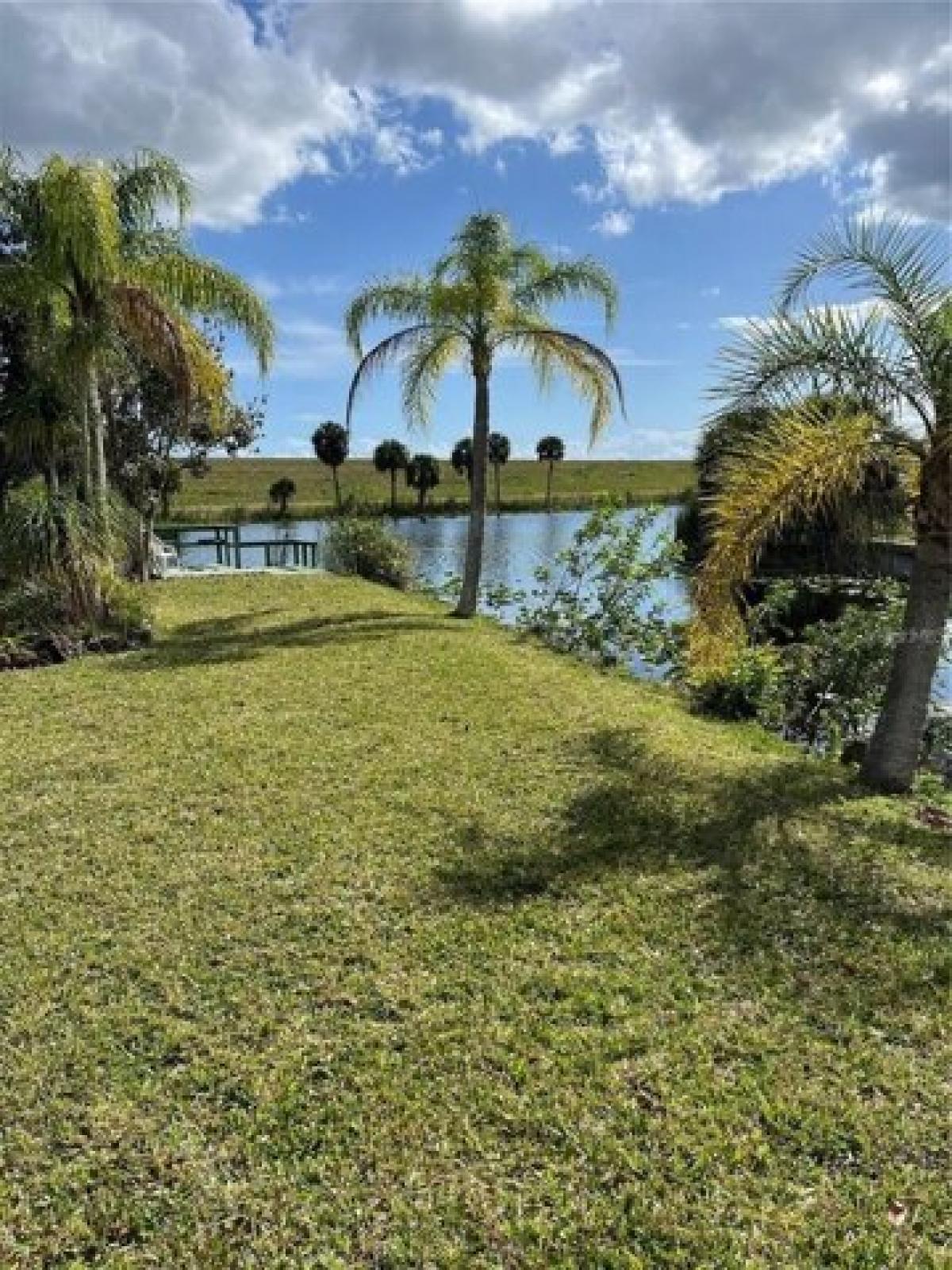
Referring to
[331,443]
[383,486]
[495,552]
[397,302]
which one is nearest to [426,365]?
[397,302]

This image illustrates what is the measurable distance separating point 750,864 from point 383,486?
272ft

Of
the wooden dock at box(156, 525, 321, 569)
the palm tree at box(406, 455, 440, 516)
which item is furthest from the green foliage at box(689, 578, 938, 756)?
the palm tree at box(406, 455, 440, 516)

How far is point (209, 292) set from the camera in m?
11.0

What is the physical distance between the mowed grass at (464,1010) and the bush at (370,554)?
11.4 metres

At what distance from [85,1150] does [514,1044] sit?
122cm

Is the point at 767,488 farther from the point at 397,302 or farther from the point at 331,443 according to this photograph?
the point at 331,443

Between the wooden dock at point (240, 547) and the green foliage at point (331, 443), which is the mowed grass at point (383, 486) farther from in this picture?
the wooden dock at point (240, 547)

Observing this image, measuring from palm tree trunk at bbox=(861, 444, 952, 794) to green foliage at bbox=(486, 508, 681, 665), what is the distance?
4554 mm

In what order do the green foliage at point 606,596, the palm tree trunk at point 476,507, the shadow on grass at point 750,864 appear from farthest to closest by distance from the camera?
the palm tree trunk at point 476,507, the green foliage at point 606,596, the shadow on grass at point 750,864

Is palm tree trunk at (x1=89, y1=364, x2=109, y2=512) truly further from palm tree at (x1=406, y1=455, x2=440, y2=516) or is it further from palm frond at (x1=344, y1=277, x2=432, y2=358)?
palm tree at (x1=406, y1=455, x2=440, y2=516)

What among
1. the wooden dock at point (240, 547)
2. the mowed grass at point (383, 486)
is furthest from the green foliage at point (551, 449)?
the wooden dock at point (240, 547)

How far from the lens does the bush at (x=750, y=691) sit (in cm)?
808

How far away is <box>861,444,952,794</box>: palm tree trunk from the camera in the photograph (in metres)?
5.38

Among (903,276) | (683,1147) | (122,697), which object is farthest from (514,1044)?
(122,697)
